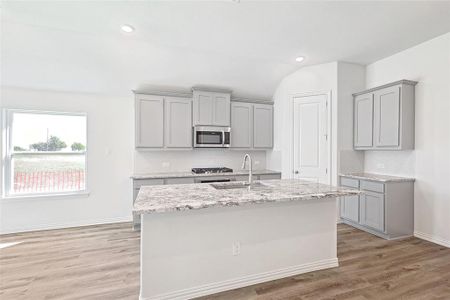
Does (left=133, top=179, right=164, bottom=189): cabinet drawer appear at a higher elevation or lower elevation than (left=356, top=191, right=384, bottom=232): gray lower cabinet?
higher

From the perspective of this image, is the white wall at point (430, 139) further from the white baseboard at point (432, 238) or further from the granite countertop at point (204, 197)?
the granite countertop at point (204, 197)

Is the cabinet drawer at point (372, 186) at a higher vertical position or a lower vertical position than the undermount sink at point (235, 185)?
lower

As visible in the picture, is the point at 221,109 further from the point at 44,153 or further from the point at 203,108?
the point at 44,153

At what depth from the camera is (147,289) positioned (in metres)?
1.87

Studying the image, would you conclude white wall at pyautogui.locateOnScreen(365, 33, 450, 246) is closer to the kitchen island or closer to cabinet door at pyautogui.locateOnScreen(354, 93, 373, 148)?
cabinet door at pyautogui.locateOnScreen(354, 93, 373, 148)

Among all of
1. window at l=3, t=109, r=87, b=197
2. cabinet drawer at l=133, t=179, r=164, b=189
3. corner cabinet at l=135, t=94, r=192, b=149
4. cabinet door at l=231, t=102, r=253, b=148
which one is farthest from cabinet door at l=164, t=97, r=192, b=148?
window at l=3, t=109, r=87, b=197

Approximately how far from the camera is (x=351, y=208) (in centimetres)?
382

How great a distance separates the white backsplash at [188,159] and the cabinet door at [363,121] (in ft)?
6.42

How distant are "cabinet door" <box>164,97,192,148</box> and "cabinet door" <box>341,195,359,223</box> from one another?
3.09m

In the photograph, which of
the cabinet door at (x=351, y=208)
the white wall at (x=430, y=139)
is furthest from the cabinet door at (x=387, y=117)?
the cabinet door at (x=351, y=208)

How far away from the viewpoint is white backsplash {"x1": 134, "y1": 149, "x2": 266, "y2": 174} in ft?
14.2

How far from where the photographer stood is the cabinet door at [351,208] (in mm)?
3705

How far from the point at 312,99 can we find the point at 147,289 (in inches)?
154

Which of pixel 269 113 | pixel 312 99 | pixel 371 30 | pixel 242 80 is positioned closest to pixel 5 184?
pixel 242 80
